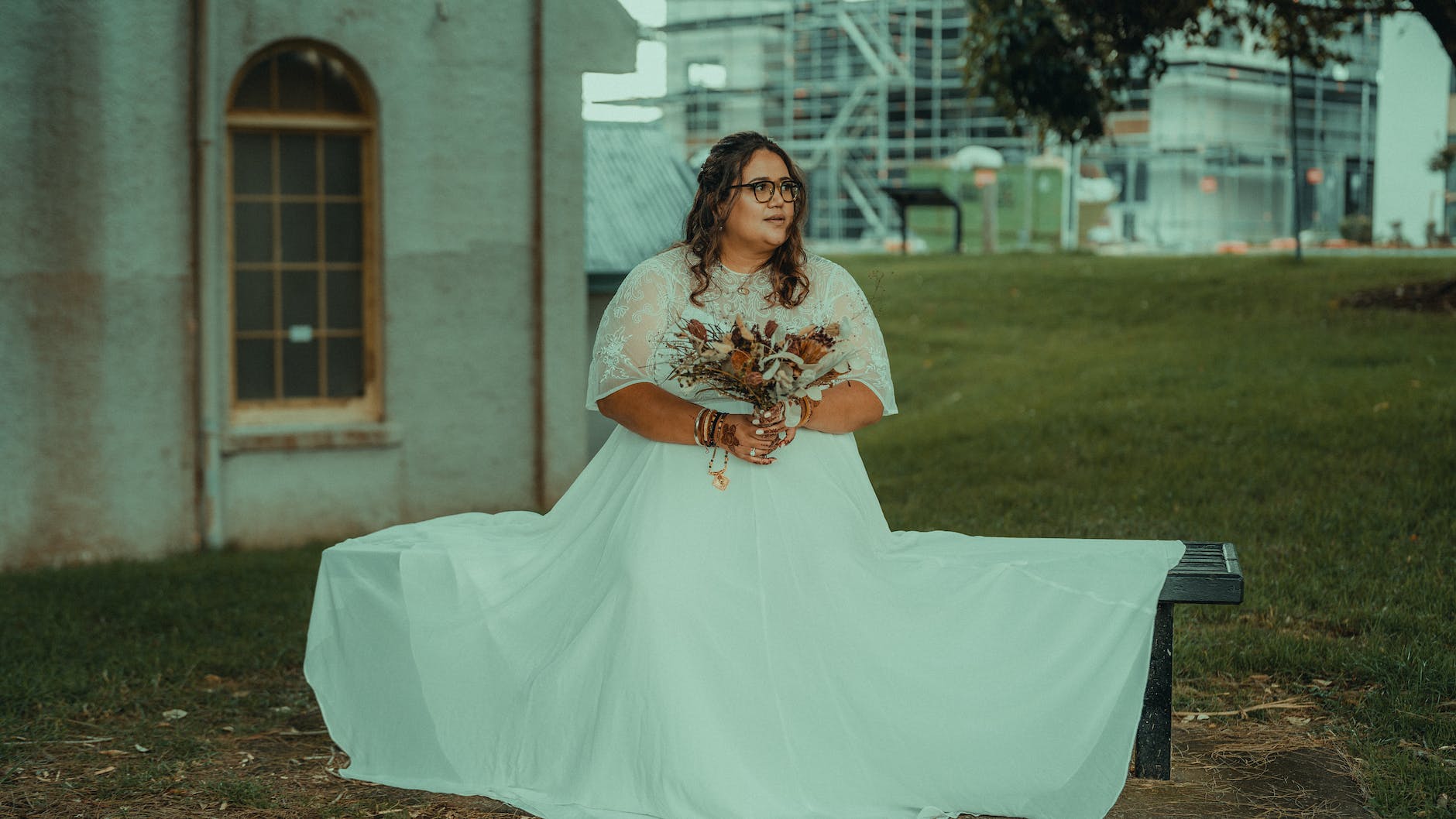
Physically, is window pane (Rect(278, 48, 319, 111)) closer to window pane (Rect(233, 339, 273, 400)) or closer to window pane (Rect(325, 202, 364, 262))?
window pane (Rect(325, 202, 364, 262))

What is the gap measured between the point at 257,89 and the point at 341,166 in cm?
72

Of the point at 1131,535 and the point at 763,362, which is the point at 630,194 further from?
the point at 763,362

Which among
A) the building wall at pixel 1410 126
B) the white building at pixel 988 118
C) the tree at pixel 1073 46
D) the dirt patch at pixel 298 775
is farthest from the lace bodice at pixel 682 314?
the white building at pixel 988 118

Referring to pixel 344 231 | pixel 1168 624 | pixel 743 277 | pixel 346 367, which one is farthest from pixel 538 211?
pixel 1168 624

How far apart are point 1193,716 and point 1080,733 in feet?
4.79

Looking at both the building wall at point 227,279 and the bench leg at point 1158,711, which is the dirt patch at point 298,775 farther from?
the building wall at point 227,279

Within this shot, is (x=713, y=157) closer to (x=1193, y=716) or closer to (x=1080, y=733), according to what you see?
(x=1080, y=733)

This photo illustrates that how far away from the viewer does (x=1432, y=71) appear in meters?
39.2

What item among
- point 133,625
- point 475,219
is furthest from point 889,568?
point 475,219

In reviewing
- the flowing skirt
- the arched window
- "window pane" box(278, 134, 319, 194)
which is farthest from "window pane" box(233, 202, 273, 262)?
the flowing skirt

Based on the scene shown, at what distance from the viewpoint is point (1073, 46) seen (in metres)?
13.8

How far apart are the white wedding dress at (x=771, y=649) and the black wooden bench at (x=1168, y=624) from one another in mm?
100

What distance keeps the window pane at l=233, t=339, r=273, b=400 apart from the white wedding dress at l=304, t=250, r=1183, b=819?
5906 millimetres

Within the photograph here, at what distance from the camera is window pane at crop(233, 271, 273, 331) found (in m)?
10.2
